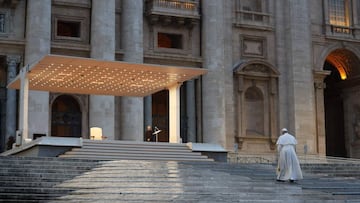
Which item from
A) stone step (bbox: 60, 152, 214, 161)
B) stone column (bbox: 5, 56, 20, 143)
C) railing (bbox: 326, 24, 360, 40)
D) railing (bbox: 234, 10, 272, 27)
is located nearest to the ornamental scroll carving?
railing (bbox: 234, 10, 272, 27)

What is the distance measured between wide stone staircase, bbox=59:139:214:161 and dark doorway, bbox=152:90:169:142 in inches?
356

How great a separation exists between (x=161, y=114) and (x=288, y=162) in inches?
677

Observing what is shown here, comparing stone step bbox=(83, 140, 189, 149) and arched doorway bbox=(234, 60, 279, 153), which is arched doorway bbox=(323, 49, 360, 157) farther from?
stone step bbox=(83, 140, 189, 149)

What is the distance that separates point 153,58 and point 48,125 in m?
6.30

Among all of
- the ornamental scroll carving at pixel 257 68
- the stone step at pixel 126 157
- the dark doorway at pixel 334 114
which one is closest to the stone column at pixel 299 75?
the ornamental scroll carving at pixel 257 68

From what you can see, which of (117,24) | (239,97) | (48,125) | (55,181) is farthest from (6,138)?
(55,181)

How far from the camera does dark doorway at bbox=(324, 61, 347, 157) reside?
139 ft

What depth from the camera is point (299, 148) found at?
3672 cm

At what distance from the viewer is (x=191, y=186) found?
1828 centimetres

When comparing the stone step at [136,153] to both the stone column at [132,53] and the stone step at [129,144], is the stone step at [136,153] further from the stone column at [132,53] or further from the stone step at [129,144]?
the stone column at [132,53]

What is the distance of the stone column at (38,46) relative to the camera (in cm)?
3134

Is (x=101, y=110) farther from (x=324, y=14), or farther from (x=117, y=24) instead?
(x=324, y=14)

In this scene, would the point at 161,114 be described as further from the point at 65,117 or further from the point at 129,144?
the point at 129,144

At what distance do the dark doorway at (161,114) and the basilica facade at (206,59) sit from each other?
0.05 metres
